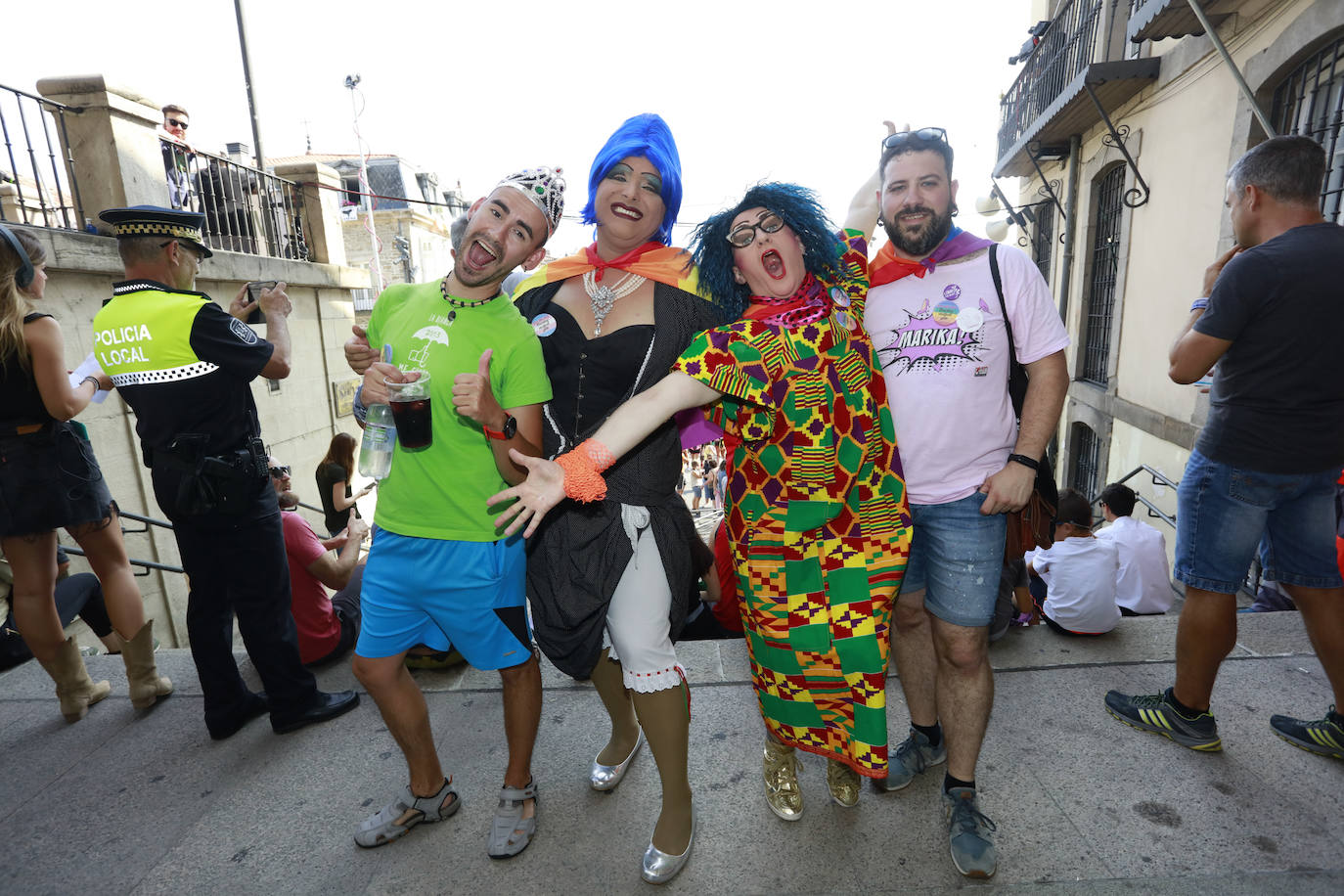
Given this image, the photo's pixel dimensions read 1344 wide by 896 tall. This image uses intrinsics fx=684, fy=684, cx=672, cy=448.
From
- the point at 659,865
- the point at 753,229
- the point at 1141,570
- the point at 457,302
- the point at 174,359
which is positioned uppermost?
the point at 753,229

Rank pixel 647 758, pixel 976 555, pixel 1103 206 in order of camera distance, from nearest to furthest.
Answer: pixel 976 555 → pixel 647 758 → pixel 1103 206

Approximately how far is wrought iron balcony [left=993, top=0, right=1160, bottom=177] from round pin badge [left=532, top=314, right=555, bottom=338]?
27.8 feet

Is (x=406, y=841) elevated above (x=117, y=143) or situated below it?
below

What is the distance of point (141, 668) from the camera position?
10.5 feet

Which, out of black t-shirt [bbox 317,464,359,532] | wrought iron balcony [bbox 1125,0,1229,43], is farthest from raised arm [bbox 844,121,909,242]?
wrought iron balcony [bbox 1125,0,1229,43]

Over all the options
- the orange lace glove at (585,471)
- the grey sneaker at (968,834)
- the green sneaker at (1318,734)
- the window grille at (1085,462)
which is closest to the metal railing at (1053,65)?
the window grille at (1085,462)

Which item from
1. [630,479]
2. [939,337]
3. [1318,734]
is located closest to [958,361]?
[939,337]

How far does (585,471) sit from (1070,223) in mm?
11720

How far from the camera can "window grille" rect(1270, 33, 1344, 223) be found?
5.16 m

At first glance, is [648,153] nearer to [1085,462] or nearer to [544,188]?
[544,188]

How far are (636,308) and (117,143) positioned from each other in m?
6.76

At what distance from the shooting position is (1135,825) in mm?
2152

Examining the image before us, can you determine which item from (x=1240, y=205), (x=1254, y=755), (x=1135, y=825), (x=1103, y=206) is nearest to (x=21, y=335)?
(x=1135, y=825)

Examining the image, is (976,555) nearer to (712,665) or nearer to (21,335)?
(712,665)
